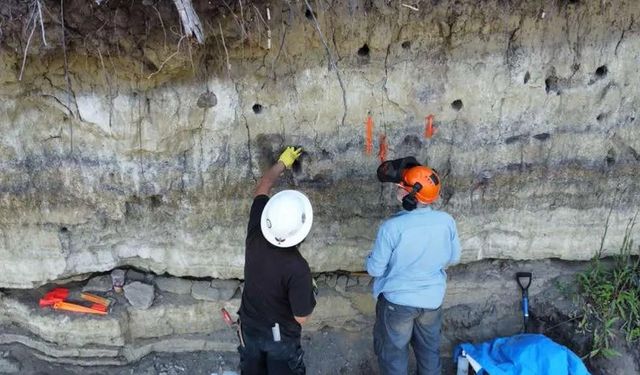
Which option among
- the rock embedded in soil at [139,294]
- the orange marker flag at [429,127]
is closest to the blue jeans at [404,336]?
the orange marker flag at [429,127]

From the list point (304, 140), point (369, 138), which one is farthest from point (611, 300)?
point (304, 140)

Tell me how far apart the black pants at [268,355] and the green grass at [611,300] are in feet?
6.14

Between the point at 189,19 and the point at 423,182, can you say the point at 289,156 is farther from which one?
the point at 189,19

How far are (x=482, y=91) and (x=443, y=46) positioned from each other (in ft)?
1.13

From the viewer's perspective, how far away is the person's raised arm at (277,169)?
298 cm

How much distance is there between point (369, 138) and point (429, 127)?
34 cm

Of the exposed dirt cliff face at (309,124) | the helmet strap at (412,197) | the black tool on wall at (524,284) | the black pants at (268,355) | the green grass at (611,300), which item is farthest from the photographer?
the black tool on wall at (524,284)

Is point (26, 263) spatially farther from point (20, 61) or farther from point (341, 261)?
point (341, 261)

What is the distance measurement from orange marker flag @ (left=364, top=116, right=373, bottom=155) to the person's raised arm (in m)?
0.38

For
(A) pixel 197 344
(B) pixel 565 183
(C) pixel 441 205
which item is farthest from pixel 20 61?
(B) pixel 565 183

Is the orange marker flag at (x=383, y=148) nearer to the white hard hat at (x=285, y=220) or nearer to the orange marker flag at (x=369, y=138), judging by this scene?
the orange marker flag at (x=369, y=138)

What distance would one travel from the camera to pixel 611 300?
363cm

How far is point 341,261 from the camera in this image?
3686mm

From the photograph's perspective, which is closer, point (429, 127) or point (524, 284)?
point (429, 127)
